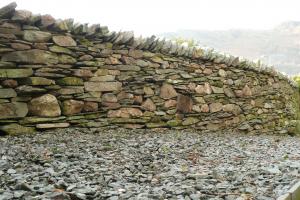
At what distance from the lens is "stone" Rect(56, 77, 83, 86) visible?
5.52 meters

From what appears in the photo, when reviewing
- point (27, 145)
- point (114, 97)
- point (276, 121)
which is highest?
point (114, 97)

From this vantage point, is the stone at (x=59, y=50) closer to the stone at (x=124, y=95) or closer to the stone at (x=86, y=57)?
the stone at (x=86, y=57)

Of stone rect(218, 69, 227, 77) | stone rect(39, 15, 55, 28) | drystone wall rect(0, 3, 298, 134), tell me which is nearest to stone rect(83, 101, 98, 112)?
drystone wall rect(0, 3, 298, 134)

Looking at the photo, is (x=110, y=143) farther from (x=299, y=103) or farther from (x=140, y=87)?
(x=299, y=103)

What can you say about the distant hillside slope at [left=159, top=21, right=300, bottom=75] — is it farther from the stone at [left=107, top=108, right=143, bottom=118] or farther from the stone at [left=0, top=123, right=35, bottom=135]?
the stone at [left=0, top=123, right=35, bottom=135]

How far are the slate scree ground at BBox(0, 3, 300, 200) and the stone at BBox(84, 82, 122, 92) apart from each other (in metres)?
0.02

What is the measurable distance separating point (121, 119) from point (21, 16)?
2380 mm

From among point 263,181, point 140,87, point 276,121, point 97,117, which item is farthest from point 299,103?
point 263,181

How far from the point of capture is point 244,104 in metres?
8.92

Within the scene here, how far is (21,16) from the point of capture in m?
5.03

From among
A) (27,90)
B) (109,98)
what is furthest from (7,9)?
(109,98)

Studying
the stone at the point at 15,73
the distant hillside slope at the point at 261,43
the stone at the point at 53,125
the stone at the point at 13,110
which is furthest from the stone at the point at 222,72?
the distant hillside slope at the point at 261,43

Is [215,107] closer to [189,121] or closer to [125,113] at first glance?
[189,121]

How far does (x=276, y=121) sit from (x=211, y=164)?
686 cm
